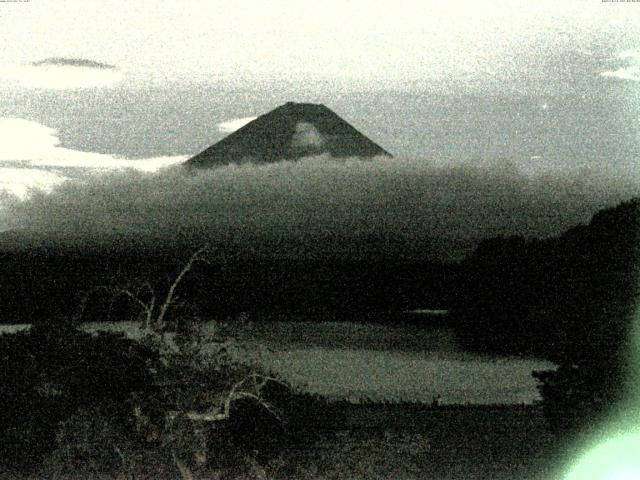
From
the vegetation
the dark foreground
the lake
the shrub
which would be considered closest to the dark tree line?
the lake

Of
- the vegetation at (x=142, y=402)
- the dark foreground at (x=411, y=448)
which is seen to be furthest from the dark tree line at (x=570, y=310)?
the vegetation at (x=142, y=402)

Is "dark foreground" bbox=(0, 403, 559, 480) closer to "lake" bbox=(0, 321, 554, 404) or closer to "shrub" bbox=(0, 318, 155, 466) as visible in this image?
"lake" bbox=(0, 321, 554, 404)

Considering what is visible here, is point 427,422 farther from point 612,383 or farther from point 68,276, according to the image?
point 68,276

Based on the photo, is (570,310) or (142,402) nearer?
(142,402)

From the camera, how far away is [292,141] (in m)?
27.0

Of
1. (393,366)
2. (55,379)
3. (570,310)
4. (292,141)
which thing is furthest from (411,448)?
(292,141)

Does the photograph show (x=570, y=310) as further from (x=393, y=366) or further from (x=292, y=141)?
(x=292, y=141)

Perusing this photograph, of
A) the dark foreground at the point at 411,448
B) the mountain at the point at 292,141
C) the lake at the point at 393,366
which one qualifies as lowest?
Answer: the dark foreground at the point at 411,448

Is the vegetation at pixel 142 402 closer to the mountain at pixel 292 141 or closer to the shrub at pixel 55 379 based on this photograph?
the shrub at pixel 55 379

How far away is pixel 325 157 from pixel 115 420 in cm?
1254

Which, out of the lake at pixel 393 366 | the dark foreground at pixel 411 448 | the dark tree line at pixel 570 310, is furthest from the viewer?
the lake at pixel 393 366

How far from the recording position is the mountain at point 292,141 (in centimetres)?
2672

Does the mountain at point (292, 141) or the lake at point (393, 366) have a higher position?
the mountain at point (292, 141)

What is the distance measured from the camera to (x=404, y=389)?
20875 mm
